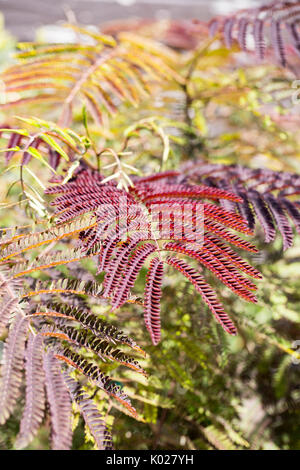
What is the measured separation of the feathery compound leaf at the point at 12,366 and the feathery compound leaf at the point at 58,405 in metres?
0.03

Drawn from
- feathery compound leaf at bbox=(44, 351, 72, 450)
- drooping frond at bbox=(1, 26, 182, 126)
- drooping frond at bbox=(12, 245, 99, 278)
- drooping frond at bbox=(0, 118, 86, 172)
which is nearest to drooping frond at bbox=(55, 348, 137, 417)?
feathery compound leaf at bbox=(44, 351, 72, 450)

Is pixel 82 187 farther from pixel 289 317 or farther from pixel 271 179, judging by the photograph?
pixel 289 317

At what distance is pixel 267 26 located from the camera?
0.91 meters

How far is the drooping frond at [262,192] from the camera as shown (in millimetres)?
659

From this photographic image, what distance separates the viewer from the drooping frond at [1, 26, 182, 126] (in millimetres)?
917

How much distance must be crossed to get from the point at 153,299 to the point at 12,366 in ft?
0.60

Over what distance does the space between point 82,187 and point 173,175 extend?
0.76 feet

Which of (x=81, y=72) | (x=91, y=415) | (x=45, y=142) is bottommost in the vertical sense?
(x=91, y=415)

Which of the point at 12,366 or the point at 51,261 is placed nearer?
the point at 12,366

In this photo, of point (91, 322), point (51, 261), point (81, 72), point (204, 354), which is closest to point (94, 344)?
point (91, 322)

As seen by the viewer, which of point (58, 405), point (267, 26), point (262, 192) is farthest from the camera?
point (267, 26)

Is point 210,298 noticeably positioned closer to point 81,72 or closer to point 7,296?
point 7,296

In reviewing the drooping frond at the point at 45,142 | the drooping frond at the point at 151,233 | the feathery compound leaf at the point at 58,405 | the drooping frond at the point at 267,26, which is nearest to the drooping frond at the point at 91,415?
the feathery compound leaf at the point at 58,405

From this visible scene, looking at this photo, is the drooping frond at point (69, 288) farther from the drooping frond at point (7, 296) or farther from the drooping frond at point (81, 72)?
the drooping frond at point (81, 72)
